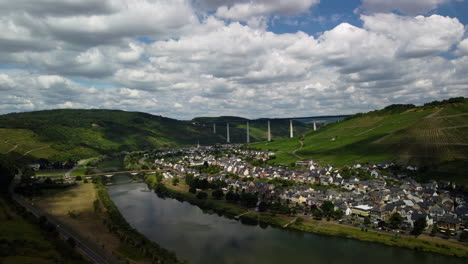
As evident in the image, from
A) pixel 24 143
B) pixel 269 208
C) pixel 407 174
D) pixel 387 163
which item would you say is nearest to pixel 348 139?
pixel 387 163

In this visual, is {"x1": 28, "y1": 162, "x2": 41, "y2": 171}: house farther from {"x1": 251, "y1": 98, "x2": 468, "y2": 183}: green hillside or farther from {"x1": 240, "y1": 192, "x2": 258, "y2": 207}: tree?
{"x1": 251, "y1": 98, "x2": 468, "y2": 183}: green hillside

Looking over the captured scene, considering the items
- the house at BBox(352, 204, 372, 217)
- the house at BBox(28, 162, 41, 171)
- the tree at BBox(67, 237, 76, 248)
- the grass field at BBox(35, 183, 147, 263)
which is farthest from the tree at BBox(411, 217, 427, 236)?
the house at BBox(28, 162, 41, 171)

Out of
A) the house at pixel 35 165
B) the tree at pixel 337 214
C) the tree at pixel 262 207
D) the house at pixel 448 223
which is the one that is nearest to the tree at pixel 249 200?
the tree at pixel 262 207

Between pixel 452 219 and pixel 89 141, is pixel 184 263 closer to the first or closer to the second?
pixel 452 219

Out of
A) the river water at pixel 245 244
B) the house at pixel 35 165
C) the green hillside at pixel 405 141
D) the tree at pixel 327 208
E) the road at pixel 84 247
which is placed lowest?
Result: the river water at pixel 245 244

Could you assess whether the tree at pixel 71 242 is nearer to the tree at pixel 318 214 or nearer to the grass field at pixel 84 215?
the grass field at pixel 84 215

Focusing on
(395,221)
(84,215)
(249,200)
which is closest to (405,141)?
(395,221)

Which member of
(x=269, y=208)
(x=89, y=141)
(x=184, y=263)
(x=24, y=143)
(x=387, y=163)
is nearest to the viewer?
(x=184, y=263)

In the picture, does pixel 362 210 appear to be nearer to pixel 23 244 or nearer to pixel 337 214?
pixel 337 214
